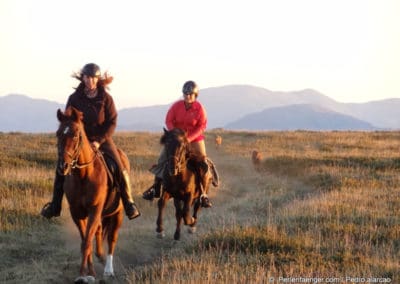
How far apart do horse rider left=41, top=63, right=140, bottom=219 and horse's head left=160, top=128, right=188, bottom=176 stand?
2064 millimetres

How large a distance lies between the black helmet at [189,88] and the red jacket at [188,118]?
377mm

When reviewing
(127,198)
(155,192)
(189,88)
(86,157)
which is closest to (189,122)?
(189,88)

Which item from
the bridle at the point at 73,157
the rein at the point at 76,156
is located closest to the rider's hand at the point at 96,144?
the bridle at the point at 73,157

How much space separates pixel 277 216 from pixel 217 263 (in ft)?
15.0

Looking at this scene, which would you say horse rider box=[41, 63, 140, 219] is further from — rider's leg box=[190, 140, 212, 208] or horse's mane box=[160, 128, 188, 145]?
rider's leg box=[190, 140, 212, 208]

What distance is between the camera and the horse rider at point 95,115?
875 cm

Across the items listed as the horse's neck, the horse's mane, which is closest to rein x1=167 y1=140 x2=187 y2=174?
the horse's mane

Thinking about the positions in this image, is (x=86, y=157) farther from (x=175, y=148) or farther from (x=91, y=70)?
(x=175, y=148)

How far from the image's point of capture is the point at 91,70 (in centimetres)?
870

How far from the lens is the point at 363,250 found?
8805mm

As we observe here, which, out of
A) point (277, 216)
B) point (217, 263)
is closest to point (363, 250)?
point (217, 263)

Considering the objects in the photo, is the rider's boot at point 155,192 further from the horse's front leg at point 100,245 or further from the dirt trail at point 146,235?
the horse's front leg at point 100,245

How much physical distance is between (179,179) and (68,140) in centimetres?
498

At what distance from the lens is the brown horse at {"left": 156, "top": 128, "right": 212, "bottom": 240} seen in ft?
36.4
